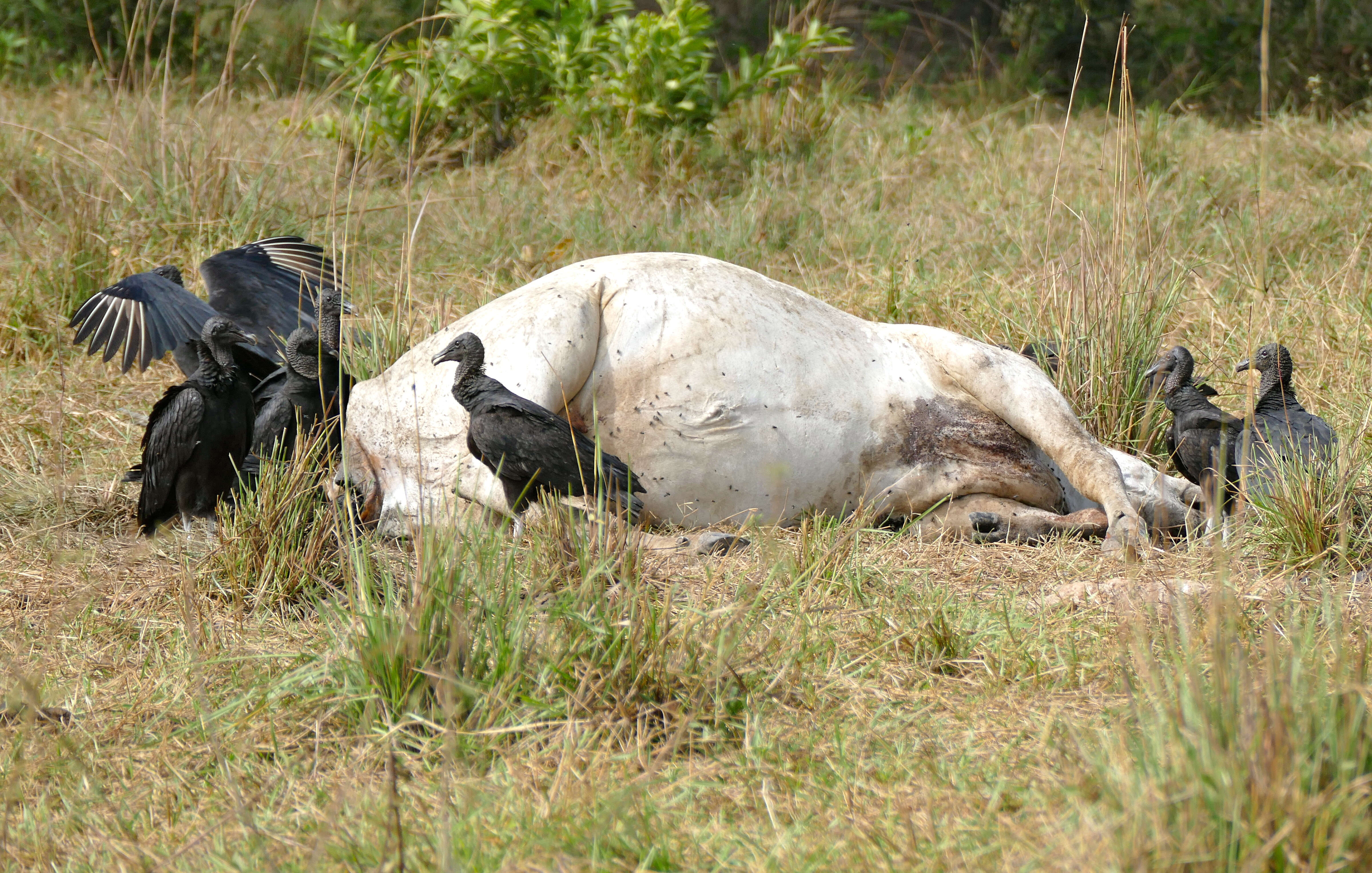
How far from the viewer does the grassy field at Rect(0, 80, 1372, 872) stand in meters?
1.87

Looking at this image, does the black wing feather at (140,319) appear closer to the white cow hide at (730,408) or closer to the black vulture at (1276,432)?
the white cow hide at (730,408)

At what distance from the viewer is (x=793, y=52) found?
25.9 feet

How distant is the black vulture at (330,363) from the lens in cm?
387

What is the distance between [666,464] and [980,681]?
139 centimetres

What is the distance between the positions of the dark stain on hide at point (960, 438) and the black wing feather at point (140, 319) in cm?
242

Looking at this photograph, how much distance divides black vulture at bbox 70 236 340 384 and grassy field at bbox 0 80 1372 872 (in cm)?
40

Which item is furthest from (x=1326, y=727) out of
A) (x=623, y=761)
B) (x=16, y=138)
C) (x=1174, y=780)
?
(x=16, y=138)

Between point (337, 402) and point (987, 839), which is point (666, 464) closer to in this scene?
point (337, 402)

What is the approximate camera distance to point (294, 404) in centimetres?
387

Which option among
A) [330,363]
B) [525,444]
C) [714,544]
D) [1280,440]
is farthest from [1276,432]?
[330,363]

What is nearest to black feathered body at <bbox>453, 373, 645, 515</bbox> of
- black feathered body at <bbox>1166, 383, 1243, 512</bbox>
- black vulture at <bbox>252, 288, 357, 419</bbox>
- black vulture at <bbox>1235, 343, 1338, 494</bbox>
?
black vulture at <bbox>252, 288, 357, 419</bbox>

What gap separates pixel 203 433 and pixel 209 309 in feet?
2.81

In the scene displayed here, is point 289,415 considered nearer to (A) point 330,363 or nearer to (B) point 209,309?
(A) point 330,363

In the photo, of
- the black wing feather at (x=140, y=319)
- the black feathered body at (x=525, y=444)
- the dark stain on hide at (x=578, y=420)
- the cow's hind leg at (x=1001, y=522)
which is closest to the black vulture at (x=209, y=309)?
the black wing feather at (x=140, y=319)
